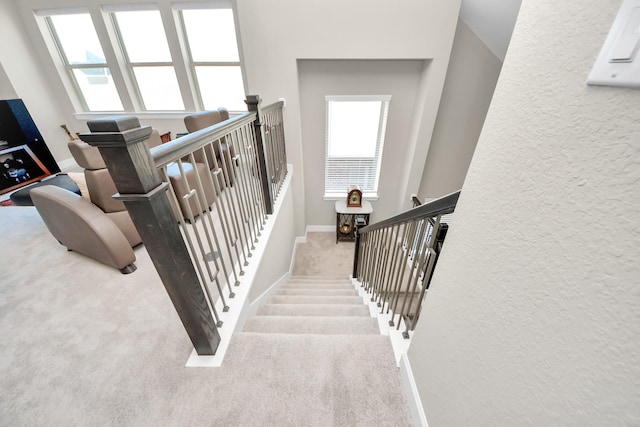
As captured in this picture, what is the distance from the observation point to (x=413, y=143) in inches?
126

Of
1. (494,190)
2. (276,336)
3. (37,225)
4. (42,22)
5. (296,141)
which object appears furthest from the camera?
(42,22)

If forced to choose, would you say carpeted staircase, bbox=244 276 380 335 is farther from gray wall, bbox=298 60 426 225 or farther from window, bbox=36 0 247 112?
window, bbox=36 0 247 112

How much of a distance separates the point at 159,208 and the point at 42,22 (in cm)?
535

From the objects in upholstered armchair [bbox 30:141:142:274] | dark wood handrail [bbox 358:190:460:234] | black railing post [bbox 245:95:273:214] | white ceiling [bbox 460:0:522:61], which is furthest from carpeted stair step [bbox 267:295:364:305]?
white ceiling [bbox 460:0:522:61]

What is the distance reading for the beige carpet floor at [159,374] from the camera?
38.5 inches

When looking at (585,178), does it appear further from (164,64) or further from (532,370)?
(164,64)

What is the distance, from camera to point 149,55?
356 centimetres

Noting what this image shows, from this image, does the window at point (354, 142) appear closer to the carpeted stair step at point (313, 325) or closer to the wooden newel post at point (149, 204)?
the carpeted stair step at point (313, 325)

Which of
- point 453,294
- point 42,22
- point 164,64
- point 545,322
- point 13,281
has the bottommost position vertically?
point 13,281

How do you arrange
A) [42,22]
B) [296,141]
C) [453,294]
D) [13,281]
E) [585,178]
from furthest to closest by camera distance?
[42,22]
[296,141]
[13,281]
[453,294]
[585,178]

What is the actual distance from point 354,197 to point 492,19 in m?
2.56

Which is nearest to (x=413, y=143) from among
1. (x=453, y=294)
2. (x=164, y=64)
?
(x=453, y=294)

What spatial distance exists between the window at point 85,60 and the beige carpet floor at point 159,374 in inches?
→ 148

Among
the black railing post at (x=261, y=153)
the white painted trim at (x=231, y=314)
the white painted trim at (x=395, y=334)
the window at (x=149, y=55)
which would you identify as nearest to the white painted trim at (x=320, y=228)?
the black railing post at (x=261, y=153)
